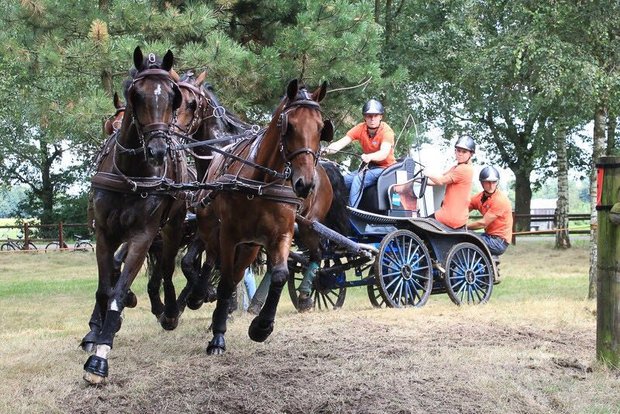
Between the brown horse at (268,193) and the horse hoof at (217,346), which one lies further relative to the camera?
the horse hoof at (217,346)

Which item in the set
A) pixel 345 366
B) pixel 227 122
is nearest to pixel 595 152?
pixel 227 122

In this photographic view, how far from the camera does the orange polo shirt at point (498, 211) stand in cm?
1039

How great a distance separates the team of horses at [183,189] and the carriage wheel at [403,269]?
2414 mm

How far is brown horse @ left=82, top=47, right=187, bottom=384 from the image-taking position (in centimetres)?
557

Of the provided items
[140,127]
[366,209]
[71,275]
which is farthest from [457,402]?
[71,275]

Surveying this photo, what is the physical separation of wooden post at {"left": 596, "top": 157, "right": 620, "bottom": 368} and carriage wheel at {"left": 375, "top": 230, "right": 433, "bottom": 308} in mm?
3715

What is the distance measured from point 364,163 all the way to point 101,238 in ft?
13.6

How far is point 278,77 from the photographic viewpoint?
11.4 metres

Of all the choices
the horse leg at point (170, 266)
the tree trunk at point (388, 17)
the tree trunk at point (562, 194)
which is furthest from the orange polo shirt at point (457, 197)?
Answer: the tree trunk at point (562, 194)

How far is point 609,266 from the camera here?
18.1 ft

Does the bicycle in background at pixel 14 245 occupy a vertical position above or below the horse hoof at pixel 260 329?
below

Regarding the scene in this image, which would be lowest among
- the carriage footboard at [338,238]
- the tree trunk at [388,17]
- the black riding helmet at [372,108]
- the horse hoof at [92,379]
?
the horse hoof at [92,379]

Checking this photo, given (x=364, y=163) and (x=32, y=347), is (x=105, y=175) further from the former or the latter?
(x=364, y=163)

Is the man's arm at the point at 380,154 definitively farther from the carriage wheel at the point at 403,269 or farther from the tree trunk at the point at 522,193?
the tree trunk at the point at 522,193
